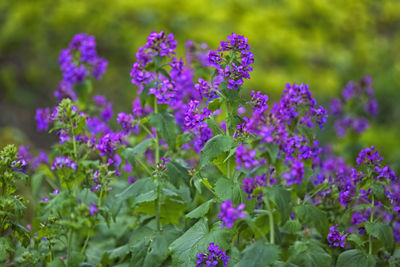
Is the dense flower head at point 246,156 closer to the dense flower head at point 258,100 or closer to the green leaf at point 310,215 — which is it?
the dense flower head at point 258,100

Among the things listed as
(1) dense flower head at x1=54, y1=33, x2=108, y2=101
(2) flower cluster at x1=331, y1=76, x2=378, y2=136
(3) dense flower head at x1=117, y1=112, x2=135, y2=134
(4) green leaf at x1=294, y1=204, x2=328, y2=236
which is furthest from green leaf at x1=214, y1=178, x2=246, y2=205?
(2) flower cluster at x1=331, y1=76, x2=378, y2=136

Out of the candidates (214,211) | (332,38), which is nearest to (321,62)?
(332,38)

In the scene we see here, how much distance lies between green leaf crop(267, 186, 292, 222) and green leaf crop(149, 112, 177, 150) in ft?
2.45

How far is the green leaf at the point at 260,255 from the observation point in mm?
1944

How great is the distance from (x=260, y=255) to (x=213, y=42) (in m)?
6.09

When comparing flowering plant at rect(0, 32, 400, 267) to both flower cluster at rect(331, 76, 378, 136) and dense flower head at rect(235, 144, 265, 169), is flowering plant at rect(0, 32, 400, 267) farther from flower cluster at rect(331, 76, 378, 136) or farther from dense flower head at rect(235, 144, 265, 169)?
flower cluster at rect(331, 76, 378, 136)

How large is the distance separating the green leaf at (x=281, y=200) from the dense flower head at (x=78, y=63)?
1.92 metres

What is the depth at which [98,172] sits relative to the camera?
2.42 metres

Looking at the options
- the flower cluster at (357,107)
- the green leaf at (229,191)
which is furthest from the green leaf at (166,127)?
the flower cluster at (357,107)

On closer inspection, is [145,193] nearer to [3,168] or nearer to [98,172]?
[98,172]

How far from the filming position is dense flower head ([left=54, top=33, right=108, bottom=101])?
3422 mm

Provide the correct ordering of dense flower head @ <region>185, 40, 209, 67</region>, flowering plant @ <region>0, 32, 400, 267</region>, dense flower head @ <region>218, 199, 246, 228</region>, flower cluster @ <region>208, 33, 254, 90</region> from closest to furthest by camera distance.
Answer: dense flower head @ <region>218, 199, 246, 228</region> → flowering plant @ <region>0, 32, 400, 267</region> → flower cluster @ <region>208, 33, 254, 90</region> → dense flower head @ <region>185, 40, 209, 67</region>

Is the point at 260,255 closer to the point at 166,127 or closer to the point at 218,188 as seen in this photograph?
the point at 218,188

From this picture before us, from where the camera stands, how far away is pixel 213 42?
7734 millimetres
